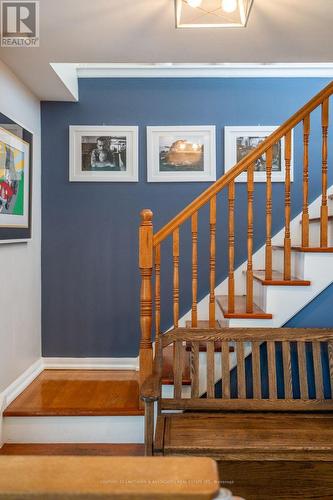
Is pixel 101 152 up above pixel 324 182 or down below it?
above

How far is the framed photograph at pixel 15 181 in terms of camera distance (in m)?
2.52

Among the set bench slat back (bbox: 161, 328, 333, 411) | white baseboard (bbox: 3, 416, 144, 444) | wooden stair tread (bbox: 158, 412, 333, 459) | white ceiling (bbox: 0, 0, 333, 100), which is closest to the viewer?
wooden stair tread (bbox: 158, 412, 333, 459)

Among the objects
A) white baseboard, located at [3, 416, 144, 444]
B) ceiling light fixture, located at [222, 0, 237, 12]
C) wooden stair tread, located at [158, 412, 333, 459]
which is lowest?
white baseboard, located at [3, 416, 144, 444]

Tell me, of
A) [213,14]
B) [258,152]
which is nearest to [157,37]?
[213,14]

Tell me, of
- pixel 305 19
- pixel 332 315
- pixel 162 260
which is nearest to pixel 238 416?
pixel 332 315

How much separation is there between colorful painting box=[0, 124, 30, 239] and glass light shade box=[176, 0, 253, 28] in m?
1.32

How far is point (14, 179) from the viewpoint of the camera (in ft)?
8.84

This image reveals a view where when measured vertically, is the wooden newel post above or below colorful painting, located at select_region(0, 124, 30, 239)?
below

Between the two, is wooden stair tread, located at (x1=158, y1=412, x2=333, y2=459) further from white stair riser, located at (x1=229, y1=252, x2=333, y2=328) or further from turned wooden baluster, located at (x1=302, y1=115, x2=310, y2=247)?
turned wooden baluster, located at (x1=302, y1=115, x2=310, y2=247)

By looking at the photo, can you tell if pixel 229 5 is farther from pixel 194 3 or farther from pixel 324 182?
pixel 324 182

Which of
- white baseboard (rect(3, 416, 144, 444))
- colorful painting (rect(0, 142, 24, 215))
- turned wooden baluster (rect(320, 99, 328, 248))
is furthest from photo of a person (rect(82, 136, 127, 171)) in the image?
white baseboard (rect(3, 416, 144, 444))

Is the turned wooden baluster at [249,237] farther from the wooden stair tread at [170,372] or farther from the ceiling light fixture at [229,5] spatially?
the ceiling light fixture at [229,5]

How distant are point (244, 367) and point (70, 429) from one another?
3.92 ft

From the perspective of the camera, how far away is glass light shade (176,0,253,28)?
189 cm
